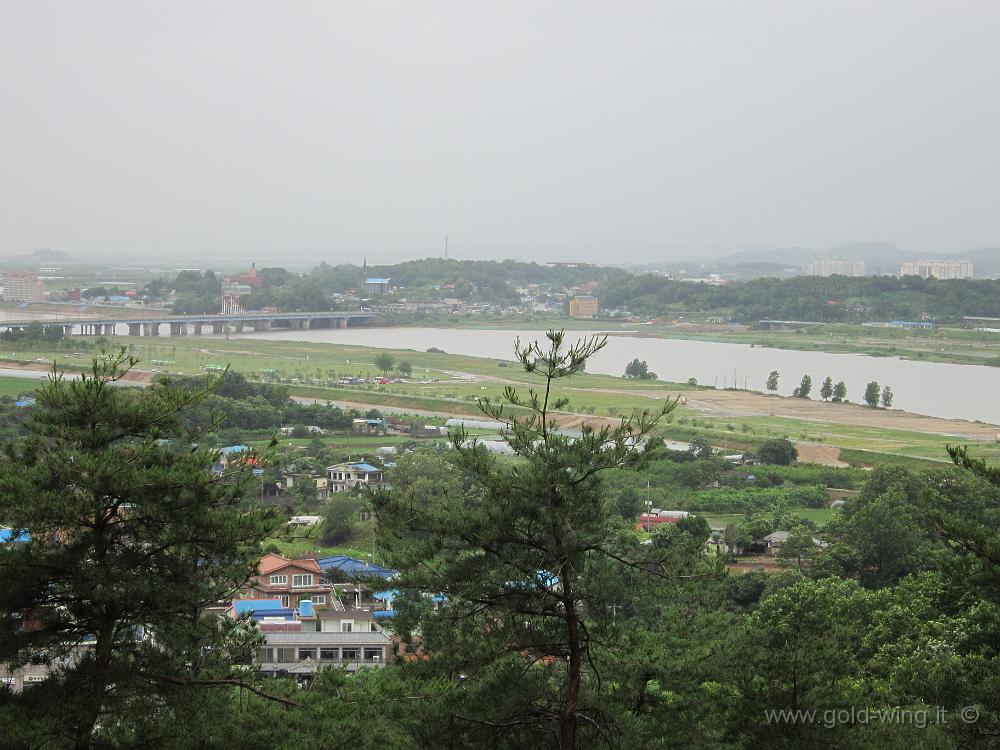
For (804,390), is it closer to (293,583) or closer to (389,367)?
(389,367)

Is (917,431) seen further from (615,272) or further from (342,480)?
(615,272)

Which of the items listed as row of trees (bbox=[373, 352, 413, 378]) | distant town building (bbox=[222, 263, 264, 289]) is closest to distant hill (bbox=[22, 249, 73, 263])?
distant town building (bbox=[222, 263, 264, 289])

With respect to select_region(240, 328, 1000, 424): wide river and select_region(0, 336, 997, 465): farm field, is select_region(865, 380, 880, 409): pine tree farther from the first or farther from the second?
select_region(240, 328, 1000, 424): wide river

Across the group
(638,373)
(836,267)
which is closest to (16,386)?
(638,373)

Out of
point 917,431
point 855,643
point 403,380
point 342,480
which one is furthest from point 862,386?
point 855,643

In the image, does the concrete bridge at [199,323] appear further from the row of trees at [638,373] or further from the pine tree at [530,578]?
the pine tree at [530,578]

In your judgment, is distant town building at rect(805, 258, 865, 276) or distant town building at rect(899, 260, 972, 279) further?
distant town building at rect(805, 258, 865, 276)

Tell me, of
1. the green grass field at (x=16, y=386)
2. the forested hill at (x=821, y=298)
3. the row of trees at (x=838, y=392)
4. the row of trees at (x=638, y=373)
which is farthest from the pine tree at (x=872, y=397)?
the forested hill at (x=821, y=298)
